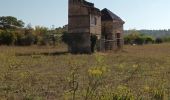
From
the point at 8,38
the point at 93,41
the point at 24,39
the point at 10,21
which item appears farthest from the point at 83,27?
the point at 10,21

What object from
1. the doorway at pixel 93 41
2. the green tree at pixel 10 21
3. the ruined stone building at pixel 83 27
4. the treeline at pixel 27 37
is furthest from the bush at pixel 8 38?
the green tree at pixel 10 21

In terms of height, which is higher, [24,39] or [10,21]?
[10,21]

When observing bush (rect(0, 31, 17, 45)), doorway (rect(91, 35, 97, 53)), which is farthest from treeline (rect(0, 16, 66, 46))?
doorway (rect(91, 35, 97, 53))

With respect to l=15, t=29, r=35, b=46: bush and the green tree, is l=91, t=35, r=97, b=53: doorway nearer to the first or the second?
l=15, t=29, r=35, b=46: bush

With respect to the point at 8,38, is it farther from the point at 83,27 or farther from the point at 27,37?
the point at 83,27

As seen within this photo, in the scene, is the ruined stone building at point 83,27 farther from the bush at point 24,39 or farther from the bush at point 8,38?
Result: the bush at point 24,39

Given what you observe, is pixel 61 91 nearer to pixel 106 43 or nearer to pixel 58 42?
pixel 106 43

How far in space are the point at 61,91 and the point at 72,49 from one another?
31943mm

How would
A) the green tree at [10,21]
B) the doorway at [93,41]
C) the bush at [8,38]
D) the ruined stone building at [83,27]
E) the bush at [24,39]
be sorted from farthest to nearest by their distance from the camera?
1. the green tree at [10,21]
2. the bush at [24,39]
3. the bush at [8,38]
4. the doorway at [93,41]
5. the ruined stone building at [83,27]

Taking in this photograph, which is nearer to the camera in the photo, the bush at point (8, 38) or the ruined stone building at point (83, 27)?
the ruined stone building at point (83, 27)

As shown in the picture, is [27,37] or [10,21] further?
[10,21]

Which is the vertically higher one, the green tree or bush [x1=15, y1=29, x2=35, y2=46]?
the green tree

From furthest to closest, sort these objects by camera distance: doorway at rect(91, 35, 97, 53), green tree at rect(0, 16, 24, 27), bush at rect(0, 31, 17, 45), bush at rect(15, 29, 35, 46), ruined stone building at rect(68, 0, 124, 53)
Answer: green tree at rect(0, 16, 24, 27), bush at rect(15, 29, 35, 46), bush at rect(0, 31, 17, 45), doorway at rect(91, 35, 97, 53), ruined stone building at rect(68, 0, 124, 53)

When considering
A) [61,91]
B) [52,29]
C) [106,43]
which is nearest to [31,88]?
[61,91]
